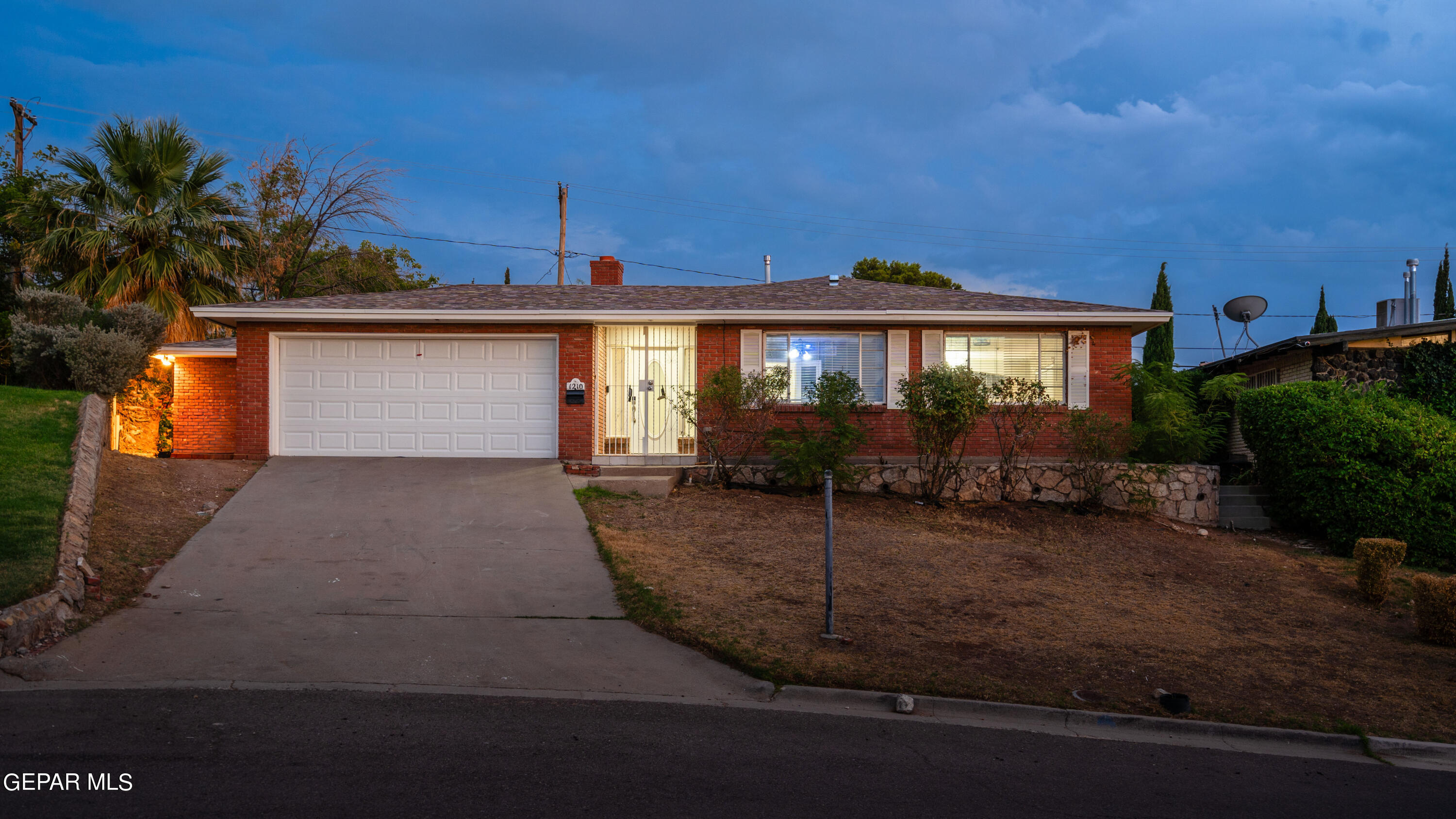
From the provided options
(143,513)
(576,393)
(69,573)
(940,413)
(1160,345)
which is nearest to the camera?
(69,573)

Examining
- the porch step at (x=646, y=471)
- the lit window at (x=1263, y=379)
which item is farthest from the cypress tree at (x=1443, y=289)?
the porch step at (x=646, y=471)

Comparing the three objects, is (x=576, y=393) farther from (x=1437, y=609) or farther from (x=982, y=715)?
(x=1437, y=609)

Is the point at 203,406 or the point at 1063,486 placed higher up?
the point at 203,406

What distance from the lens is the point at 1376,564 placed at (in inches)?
353

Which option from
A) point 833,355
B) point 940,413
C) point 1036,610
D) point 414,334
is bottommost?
point 1036,610

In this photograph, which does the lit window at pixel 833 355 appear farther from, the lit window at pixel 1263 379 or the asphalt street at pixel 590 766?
the asphalt street at pixel 590 766

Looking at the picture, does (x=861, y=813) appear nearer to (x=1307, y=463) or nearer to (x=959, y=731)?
(x=959, y=731)

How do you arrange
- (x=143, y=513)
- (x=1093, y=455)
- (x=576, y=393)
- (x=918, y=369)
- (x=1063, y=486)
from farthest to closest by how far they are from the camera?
(x=918, y=369) < (x=576, y=393) < (x=1063, y=486) < (x=1093, y=455) < (x=143, y=513)

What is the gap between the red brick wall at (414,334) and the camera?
45.6 feet

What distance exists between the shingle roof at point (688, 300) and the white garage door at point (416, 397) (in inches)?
24.8

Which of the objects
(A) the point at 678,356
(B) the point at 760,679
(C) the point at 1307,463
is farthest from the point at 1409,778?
(A) the point at 678,356

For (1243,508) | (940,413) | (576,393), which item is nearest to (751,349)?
(576,393)

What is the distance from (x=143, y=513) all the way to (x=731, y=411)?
7.44 metres

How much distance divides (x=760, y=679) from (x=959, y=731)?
1.40m
